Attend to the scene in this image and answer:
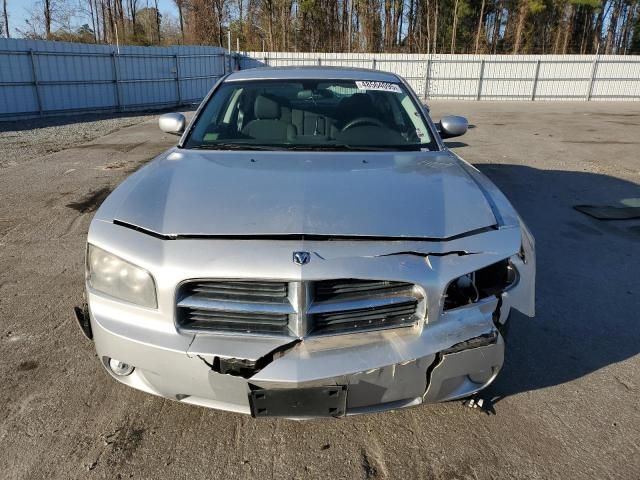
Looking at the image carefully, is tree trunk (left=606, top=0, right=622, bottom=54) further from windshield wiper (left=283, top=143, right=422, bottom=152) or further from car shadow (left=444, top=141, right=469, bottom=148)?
windshield wiper (left=283, top=143, right=422, bottom=152)

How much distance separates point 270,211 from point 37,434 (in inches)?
56.3

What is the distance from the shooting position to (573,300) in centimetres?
346

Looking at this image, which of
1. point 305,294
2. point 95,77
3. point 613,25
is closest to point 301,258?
point 305,294

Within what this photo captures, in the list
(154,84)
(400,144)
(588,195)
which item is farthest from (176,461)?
(154,84)

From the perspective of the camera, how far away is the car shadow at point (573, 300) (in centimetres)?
267

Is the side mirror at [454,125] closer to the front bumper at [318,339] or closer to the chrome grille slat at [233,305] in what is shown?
the front bumper at [318,339]

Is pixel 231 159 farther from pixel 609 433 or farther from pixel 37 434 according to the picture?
pixel 609 433

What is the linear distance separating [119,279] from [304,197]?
848 millimetres

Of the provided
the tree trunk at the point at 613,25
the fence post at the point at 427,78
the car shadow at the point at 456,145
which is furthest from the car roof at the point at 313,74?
the tree trunk at the point at 613,25

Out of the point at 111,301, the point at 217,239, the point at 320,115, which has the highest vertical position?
the point at 320,115

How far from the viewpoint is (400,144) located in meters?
3.12

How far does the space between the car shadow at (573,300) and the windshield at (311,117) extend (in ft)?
4.52

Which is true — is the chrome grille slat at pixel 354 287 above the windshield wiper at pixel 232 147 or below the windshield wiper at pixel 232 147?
below

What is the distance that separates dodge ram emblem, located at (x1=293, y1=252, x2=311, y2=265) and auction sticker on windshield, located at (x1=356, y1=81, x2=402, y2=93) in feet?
7.17
